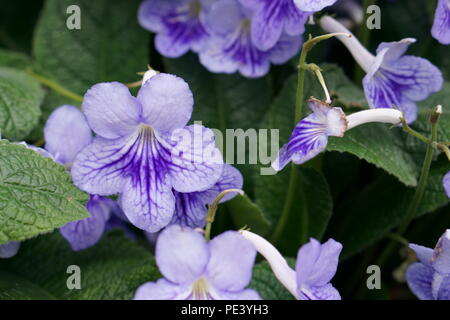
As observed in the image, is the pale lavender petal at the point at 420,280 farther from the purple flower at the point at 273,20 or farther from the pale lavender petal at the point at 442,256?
the purple flower at the point at 273,20

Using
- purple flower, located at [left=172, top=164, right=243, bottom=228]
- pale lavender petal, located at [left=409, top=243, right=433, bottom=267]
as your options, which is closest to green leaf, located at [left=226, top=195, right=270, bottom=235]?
purple flower, located at [left=172, top=164, right=243, bottom=228]

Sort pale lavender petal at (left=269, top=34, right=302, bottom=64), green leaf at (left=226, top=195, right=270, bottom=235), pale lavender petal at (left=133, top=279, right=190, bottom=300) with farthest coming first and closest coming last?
pale lavender petal at (left=269, top=34, right=302, bottom=64)
green leaf at (left=226, top=195, right=270, bottom=235)
pale lavender petal at (left=133, top=279, right=190, bottom=300)

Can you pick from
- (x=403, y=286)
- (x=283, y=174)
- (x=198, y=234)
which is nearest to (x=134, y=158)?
(x=198, y=234)

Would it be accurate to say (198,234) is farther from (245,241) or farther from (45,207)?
(45,207)

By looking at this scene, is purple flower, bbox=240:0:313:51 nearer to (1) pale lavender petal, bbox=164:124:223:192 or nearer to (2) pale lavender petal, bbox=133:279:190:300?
(1) pale lavender petal, bbox=164:124:223:192

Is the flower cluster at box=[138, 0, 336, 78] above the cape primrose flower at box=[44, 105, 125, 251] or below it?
above

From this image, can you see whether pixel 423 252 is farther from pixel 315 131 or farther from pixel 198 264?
pixel 198 264
